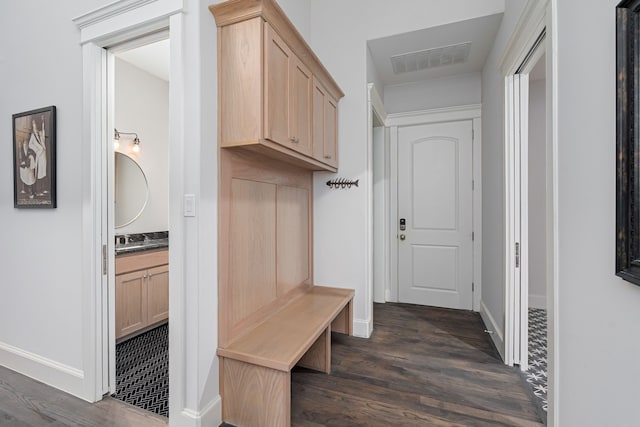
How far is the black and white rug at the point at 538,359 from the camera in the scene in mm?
1942

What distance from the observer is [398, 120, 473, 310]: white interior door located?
353 centimetres

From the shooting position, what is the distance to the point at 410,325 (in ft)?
10.0

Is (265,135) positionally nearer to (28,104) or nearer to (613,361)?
(613,361)

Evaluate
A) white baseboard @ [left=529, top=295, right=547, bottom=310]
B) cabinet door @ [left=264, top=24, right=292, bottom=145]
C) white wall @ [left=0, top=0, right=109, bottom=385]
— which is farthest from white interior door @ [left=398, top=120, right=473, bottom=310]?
white wall @ [left=0, top=0, right=109, bottom=385]

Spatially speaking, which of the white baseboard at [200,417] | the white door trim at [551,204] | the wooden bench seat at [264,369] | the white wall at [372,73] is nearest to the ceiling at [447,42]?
the white wall at [372,73]

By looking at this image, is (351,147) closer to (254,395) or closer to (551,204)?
(551,204)

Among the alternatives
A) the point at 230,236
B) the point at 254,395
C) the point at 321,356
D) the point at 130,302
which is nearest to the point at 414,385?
the point at 321,356

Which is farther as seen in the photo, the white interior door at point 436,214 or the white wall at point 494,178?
the white interior door at point 436,214

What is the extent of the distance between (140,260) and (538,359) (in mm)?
3487

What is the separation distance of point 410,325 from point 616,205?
246 centimetres

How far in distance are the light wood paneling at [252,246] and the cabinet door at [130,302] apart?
4.77 ft

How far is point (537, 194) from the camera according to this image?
354 centimetres

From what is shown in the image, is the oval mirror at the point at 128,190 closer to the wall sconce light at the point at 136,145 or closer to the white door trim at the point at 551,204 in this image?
the wall sconce light at the point at 136,145

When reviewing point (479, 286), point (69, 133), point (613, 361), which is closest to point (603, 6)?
point (613, 361)
